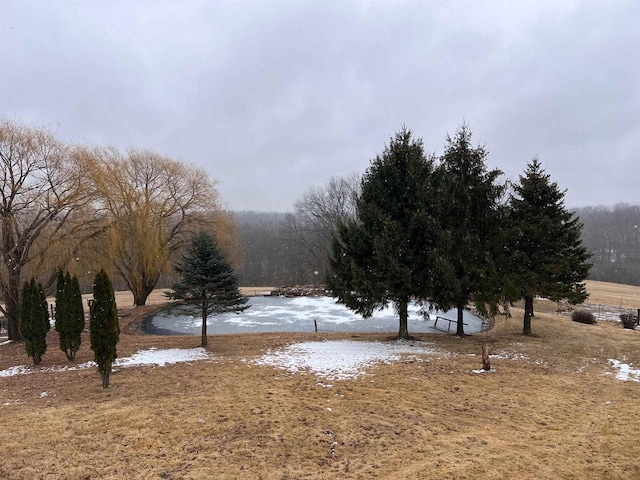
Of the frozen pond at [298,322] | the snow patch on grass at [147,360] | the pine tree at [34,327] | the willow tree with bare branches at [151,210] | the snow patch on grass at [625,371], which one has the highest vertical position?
the willow tree with bare branches at [151,210]

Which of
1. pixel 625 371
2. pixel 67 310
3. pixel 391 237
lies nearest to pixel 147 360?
pixel 67 310

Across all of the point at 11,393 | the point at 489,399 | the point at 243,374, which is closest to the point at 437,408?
the point at 489,399

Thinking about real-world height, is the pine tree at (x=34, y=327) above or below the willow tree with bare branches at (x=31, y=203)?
below

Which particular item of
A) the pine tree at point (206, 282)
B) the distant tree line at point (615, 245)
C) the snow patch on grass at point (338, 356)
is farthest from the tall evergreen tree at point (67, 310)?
the distant tree line at point (615, 245)

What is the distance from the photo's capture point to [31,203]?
519 inches

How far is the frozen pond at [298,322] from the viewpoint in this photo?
1752 cm

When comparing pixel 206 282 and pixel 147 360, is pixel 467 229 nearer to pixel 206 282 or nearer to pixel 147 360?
pixel 206 282

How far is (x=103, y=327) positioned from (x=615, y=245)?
284 ft

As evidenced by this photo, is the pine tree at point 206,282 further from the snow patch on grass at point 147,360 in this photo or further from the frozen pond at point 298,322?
the frozen pond at point 298,322

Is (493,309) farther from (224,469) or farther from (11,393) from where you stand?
(11,393)

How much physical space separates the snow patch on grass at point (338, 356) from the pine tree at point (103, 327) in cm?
324

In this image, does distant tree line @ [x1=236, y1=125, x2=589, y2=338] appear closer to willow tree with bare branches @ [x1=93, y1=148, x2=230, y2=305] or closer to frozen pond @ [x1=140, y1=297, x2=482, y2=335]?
frozen pond @ [x1=140, y1=297, x2=482, y2=335]

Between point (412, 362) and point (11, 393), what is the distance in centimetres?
853

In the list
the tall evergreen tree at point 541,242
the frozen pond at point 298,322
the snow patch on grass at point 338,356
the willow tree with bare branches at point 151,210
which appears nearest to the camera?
the snow patch on grass at point 338,356
